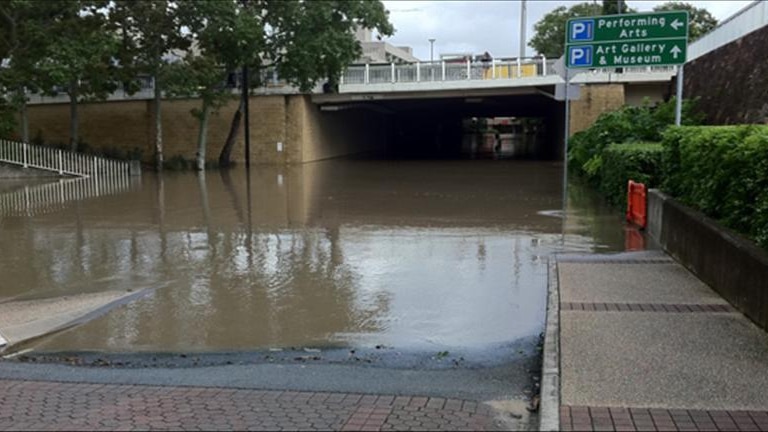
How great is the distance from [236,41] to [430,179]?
34.3 feet

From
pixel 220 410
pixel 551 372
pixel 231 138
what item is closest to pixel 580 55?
pixel 551 372

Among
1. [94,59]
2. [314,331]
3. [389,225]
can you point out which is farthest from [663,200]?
[94,59]

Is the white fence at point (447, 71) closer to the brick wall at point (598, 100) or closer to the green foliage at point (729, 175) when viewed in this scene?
the brick wall at point (598, 100)

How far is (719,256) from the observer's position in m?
7.72

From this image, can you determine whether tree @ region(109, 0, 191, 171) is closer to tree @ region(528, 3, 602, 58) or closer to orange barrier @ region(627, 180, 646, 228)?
orange barrier @ region(627, 180, 646, 228)

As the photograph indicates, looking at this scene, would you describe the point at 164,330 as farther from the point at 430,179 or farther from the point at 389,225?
the point at 430,179

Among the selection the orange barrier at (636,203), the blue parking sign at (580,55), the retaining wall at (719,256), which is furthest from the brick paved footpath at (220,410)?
the blue parking sign at (580,55)

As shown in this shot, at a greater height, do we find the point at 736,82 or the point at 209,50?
the point at 209,50

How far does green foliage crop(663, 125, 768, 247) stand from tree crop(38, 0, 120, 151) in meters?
22.9

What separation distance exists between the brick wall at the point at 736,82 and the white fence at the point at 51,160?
72.5ft

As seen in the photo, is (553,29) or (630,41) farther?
(553,29)

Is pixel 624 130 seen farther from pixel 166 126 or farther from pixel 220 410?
pixel 166 126

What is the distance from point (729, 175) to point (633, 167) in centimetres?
664

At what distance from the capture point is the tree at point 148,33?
29.9 metres
